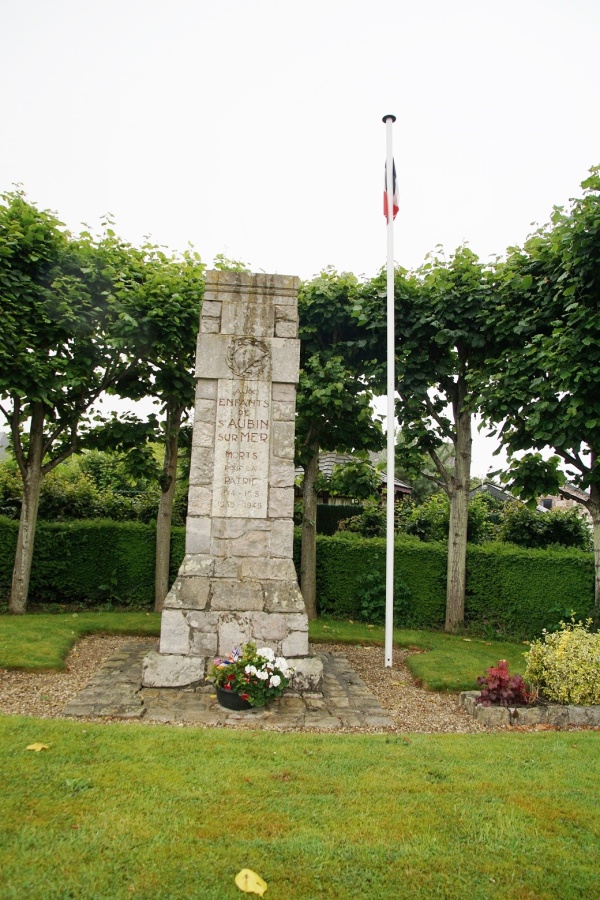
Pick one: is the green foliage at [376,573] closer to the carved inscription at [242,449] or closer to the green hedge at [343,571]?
the green hedge at [343,571]

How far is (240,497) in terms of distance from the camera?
7516 mm

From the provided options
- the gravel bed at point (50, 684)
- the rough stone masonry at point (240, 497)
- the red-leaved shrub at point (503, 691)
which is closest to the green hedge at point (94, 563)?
the gravel bed at point (50, 684)

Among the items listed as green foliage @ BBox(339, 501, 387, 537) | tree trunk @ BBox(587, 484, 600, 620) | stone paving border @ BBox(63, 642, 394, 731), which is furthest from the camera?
green foliage @ BBox(339, 501, 387, 537)

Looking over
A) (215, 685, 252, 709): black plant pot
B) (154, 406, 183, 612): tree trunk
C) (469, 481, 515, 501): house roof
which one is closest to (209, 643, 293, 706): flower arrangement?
(215, 685, 252, 709): black plant pot

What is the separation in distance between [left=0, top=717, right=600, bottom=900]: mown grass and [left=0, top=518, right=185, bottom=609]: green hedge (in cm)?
708

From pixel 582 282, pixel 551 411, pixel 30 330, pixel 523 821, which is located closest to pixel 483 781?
pixel 523 821

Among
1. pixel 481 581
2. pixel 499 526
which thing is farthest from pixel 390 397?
pixel 499 526

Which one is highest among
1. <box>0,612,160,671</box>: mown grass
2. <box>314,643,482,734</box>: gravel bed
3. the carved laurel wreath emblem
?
the carved laurel wreath emblem

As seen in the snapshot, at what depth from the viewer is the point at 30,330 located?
1023 centimetres

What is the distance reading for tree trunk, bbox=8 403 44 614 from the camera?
36.1ft

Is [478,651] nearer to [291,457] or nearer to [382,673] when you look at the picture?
[382,673]

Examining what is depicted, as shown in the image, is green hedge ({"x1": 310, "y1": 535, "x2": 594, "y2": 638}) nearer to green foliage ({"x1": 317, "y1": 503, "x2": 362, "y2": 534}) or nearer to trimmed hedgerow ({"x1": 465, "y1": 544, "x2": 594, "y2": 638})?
trimmed hedgerow ({"x1": 465, "y1": 544, "x2": 594, "y2": 638})

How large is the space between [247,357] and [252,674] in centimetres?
381

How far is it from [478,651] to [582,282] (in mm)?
5974
